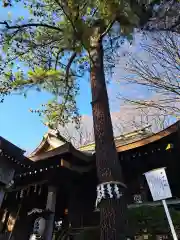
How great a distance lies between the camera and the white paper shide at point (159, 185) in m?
4.34

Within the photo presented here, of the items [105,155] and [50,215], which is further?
[50,215]

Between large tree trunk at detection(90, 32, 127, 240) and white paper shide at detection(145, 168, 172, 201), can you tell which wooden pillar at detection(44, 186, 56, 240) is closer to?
large tree trunk at detection(90, 32, 127, 240)

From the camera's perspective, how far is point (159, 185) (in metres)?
4.45

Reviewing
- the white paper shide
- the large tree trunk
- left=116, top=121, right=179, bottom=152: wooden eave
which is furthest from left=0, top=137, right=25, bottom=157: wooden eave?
left=116, top=121, right=179, bottom=152: wooden eave

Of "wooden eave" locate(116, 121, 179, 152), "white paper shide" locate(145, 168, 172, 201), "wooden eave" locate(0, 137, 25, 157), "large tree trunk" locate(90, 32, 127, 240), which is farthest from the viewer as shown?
"wooden eave" locate(116, 121, 179, 152)

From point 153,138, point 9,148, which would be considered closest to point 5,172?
point 9,148

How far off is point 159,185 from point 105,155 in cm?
118

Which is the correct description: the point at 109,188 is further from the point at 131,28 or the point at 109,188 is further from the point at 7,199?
the point at 7,199

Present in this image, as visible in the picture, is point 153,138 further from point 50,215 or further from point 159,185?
point 50,215

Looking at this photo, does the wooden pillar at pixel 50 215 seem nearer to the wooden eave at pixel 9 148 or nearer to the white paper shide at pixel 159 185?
the wooden eave at pixel 9 148

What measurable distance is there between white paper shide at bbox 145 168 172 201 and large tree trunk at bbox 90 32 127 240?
56cm

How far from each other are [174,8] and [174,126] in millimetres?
3742

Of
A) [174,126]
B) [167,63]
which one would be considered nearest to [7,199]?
[174,126]

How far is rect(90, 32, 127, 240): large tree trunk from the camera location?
13.1ft
